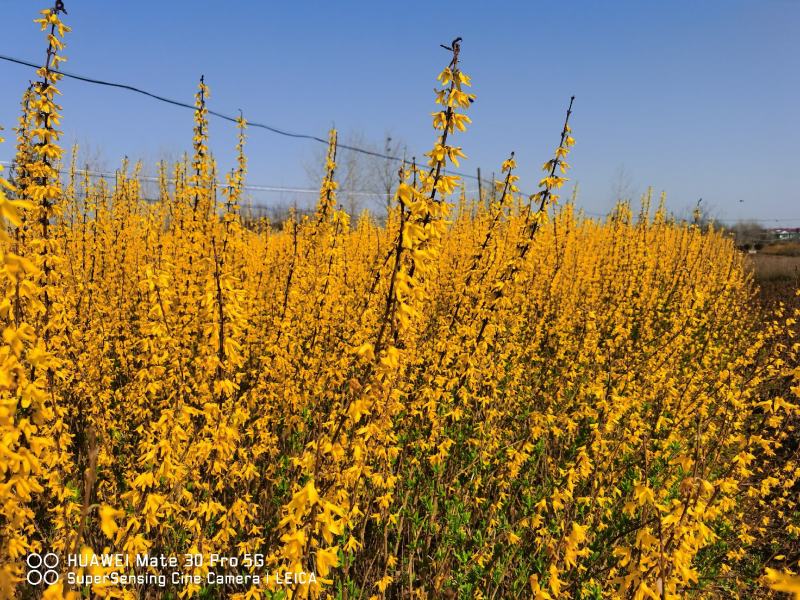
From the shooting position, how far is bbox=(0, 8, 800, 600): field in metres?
2.05

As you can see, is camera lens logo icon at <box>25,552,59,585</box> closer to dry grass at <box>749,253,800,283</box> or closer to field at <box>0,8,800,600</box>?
field at <box>0,8,800,600</box>

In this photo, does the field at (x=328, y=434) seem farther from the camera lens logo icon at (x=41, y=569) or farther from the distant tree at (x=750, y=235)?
the distant tree at (x=750, y=235)

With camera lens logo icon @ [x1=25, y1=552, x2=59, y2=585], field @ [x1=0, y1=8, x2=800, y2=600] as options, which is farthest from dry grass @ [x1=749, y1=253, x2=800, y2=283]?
camera lens logo icon @ [x1=25, y1=552, x2=59, y2=585]

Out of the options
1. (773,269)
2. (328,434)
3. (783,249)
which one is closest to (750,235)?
(783,249)

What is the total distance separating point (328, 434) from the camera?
8.27 feet

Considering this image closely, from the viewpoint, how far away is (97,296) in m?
5.07

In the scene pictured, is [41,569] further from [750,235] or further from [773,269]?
[750,235]

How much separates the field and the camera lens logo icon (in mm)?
89

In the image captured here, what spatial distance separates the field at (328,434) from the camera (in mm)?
2049

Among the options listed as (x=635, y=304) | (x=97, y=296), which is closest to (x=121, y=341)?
(x=97, y=296)

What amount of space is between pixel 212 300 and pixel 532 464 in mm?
3583

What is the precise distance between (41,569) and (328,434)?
2132 mm

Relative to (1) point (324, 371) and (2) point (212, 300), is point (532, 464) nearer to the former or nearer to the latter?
(1) point (324, 371)

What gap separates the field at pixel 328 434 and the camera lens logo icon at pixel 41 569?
0.09 m
